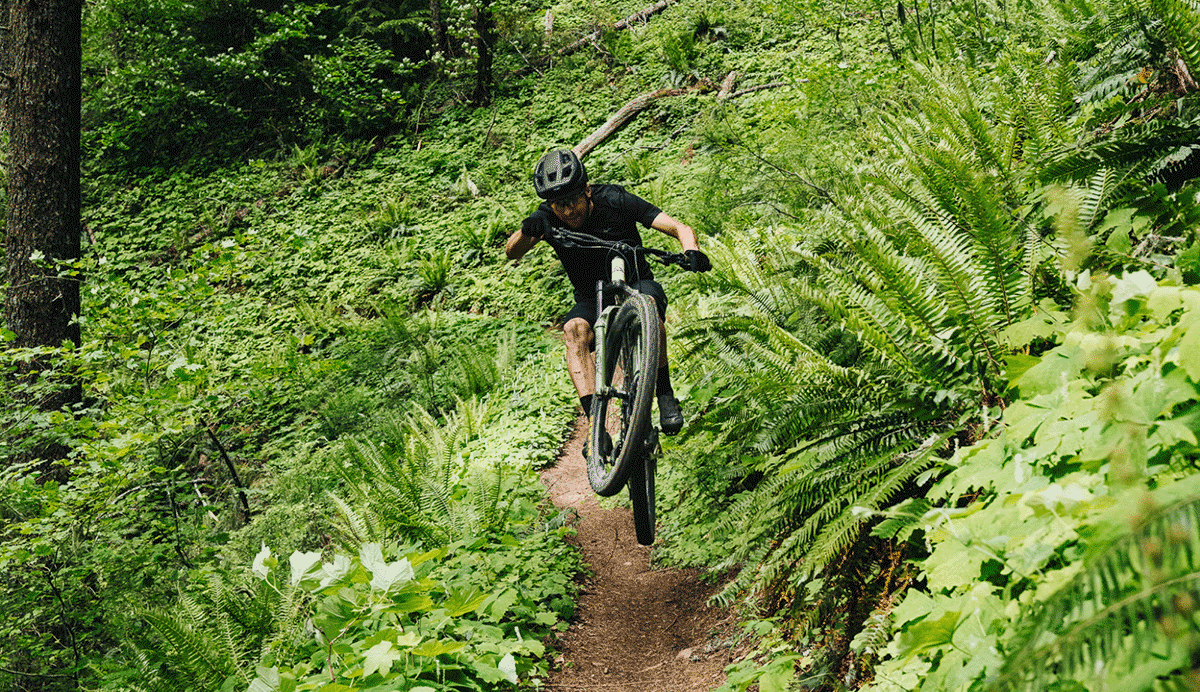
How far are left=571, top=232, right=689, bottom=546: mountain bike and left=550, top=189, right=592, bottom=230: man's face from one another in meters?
0.33

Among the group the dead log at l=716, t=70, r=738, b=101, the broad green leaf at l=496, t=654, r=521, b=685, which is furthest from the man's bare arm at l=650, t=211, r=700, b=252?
the dead log at l=716, t=70, r=738, b=101

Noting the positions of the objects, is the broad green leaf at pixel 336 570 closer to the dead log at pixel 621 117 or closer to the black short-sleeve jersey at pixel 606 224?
the black short-sleeve jersey at pixel 606 224

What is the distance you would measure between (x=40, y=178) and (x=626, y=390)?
246 inches

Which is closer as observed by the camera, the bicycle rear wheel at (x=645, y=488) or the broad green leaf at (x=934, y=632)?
the broad green leaf at (x=934, y=632)

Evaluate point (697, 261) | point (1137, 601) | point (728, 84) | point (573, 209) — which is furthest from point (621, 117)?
point (1137, 601)

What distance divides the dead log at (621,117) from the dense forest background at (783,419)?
617 mm

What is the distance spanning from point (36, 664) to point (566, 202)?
5.03 m

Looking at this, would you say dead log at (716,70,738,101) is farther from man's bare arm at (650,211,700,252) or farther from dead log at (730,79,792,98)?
man's bare arm at (650,211,700,252)

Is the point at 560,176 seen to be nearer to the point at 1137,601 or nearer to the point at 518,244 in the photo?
the point at 518,244

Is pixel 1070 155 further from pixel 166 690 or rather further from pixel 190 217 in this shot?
pixel 190 217

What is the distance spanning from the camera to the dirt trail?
11.9ft

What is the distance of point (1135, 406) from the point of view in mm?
A: 1505

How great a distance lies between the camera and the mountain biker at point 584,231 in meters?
4.32

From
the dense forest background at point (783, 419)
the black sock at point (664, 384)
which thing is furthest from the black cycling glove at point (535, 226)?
the dense forest background at point (783, 419)
